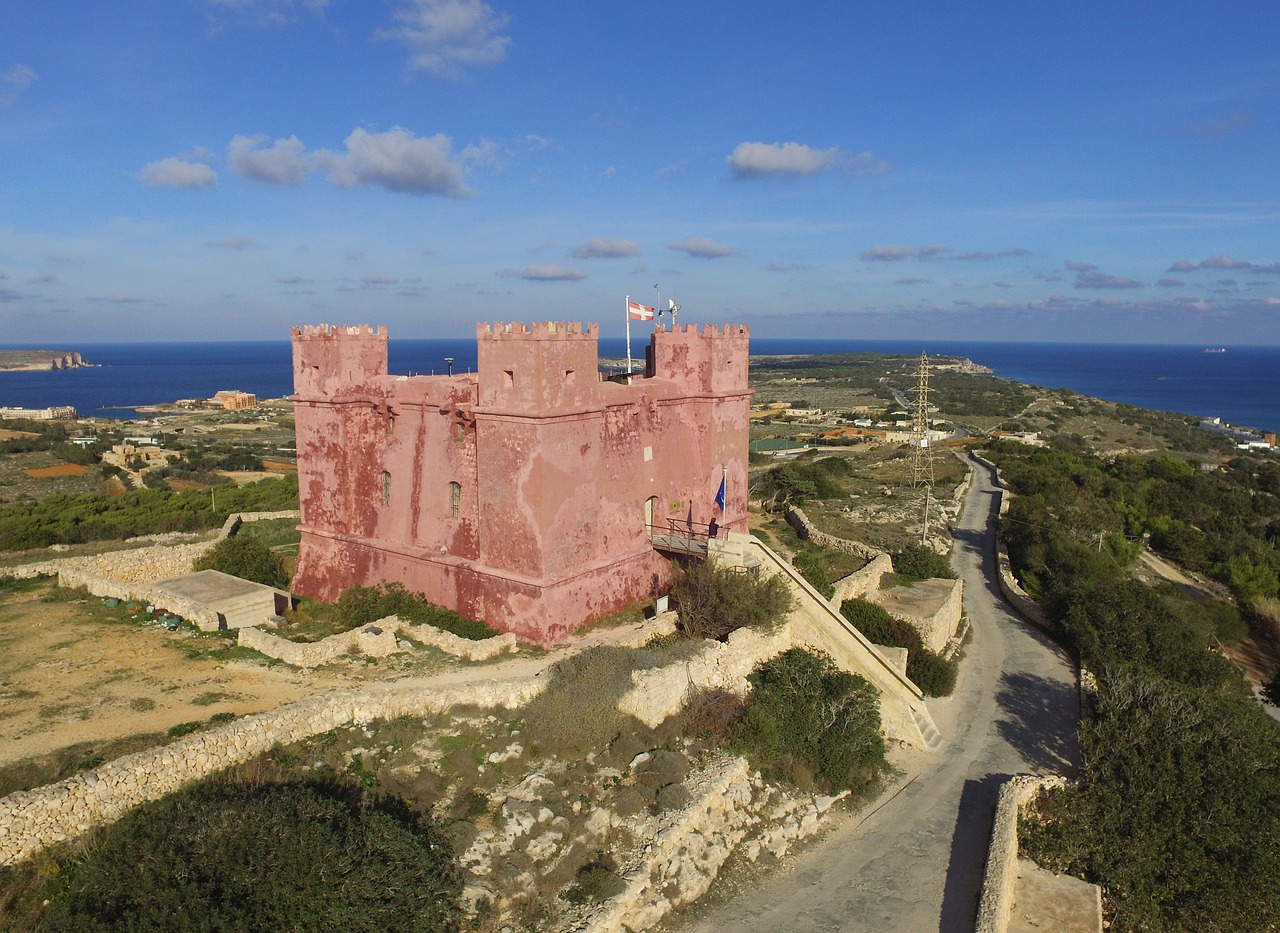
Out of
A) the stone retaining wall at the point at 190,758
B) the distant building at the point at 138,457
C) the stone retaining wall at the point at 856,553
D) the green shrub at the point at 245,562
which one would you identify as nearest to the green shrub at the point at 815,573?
the stone retaining wall at the point at 856,553

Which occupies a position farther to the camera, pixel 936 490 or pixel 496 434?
pixel 936 490

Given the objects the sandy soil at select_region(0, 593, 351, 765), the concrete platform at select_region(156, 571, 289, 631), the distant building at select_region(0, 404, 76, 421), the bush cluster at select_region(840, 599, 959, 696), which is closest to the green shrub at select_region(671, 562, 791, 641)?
the bush cluster at select_region(840, 599, 959, 696)

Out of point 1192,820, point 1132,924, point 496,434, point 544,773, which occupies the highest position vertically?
point 496,434

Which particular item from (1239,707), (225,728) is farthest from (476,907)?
(1239,707)

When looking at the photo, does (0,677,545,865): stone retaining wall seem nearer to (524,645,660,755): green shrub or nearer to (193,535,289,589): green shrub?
(524,645,660,755): green shrub

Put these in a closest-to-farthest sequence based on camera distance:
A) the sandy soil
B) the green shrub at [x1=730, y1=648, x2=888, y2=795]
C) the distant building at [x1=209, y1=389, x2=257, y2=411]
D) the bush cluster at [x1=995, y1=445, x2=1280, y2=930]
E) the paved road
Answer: the paved road → the sandy soil → the bush cluster at [x1=995, y1=445, x2=1280, y2=930] → the green shrub at [x1=730, y1=648, x2=888, y2=795] → the distant building at [x1=209, y1=389, x2=257, y2=411]

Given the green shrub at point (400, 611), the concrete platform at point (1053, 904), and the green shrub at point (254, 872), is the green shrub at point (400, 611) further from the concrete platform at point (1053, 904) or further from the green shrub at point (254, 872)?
the concrete platform at point (1053, 904)

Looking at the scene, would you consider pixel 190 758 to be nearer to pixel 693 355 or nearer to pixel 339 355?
pixel 339 355

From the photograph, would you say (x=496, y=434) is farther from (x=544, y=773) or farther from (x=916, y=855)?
(x=916, y=855)
